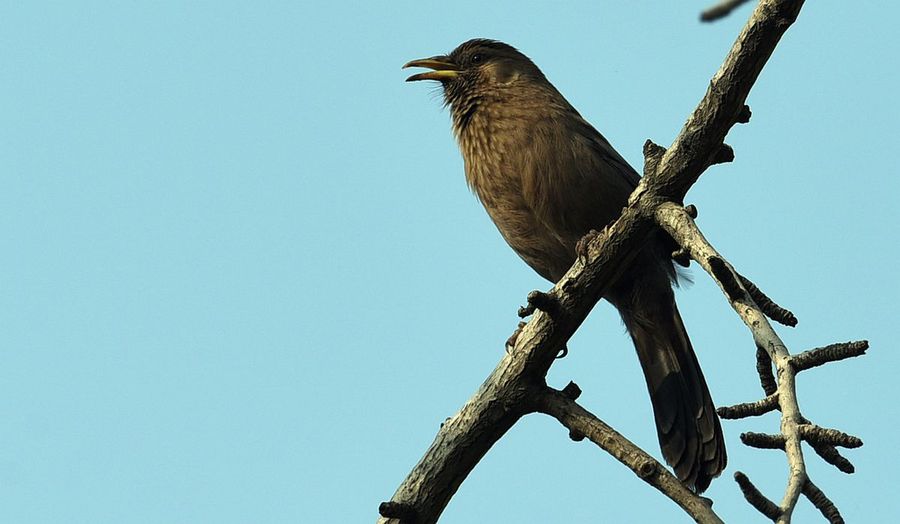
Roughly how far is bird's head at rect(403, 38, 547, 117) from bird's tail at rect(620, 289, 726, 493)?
5.26 ft

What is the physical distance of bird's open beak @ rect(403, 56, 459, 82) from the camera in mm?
6918

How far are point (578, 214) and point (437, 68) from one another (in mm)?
1755

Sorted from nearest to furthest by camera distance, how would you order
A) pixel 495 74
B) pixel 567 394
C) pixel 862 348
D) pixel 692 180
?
pixel 862 348 < pixel 692 180 < pixel 567 394 < pixel 495 74

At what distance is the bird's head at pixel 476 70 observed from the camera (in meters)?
6.67

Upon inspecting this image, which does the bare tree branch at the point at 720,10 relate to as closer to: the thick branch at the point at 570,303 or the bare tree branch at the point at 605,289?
the bare tree branch at the point at 605,289

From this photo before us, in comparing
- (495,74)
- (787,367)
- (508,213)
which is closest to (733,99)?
(787,367)

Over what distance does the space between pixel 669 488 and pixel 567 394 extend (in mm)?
728

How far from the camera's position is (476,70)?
6.83 metres

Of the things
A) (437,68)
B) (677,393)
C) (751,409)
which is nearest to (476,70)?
(437,68)

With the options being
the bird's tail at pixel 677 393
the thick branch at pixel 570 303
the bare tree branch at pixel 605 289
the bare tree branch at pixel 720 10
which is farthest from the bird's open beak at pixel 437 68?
the bare tree branch at pixel 720 10

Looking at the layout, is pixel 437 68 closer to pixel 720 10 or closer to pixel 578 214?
pixel 578 214

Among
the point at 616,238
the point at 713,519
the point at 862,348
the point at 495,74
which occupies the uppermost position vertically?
the point at 495,74

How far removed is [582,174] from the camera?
19.2 feet

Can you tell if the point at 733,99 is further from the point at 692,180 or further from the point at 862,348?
the point at 862,348
